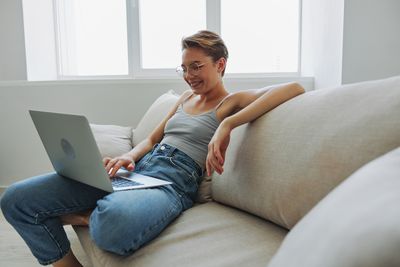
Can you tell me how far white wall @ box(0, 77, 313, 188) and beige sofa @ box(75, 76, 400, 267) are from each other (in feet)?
4.13

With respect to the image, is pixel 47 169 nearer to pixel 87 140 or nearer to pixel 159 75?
pixel 159 75

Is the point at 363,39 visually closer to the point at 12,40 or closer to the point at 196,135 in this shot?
the point at 196,135

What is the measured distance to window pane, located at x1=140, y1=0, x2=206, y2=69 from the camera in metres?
2.60

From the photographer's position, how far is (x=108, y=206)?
3.24 feet

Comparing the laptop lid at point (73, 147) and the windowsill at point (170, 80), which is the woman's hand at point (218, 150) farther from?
the windowsill at point (170, 80)

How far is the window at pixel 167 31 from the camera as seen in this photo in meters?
2.55

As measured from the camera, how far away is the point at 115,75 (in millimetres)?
2740

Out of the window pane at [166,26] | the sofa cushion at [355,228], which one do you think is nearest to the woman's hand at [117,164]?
the sofa cushion at [355,228]

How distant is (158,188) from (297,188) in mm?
469

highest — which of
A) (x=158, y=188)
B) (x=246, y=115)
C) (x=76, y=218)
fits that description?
(x=246, y=115)

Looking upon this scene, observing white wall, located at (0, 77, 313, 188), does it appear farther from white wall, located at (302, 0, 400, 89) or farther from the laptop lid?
the laptop lid

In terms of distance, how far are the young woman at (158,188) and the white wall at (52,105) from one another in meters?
0.89

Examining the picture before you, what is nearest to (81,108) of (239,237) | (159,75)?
(159,75)

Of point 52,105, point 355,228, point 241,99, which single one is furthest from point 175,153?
point 52,105
